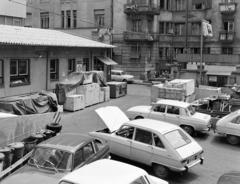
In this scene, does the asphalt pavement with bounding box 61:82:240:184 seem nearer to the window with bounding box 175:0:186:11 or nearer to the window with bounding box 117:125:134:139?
the window with bounding box 117:125:134:139

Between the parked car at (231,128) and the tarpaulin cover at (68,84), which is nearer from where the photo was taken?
the parked car at (231,128)

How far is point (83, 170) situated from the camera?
5.95 metres

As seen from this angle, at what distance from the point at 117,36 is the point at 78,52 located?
67.5 ft

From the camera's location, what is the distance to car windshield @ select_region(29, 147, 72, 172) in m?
7.49

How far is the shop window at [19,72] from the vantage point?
60.5 feet

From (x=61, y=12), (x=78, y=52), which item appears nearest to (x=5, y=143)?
(x=78, y=52)

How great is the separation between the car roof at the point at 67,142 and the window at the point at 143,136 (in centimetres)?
173

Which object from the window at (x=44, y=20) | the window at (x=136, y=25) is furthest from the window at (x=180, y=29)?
the window at (x=44, y=20)

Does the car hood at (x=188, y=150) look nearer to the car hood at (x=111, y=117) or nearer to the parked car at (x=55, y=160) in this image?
the parked car at (x=55, y=160)

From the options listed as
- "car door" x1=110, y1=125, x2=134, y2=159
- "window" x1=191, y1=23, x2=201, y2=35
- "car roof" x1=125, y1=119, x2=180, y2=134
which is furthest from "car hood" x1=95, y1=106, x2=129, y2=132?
"window" x1=191, y1=23, x2=201, y2=35

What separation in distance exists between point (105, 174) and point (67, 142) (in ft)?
9.33

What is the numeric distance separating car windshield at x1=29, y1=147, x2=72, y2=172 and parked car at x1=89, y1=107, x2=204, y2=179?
2.62 m

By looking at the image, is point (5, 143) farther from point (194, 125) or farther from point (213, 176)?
point (194, 125)

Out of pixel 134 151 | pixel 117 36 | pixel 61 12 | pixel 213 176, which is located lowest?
pixel 213 176
